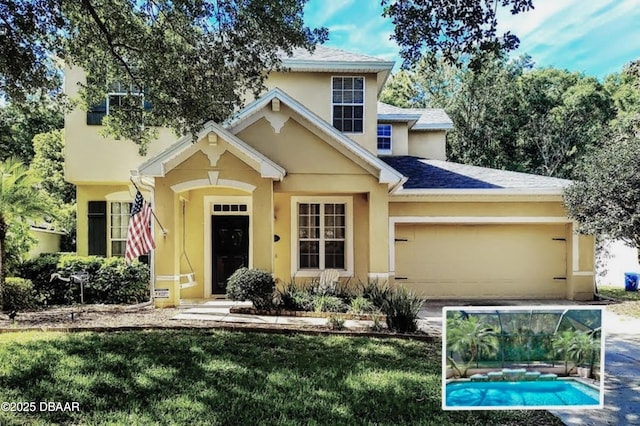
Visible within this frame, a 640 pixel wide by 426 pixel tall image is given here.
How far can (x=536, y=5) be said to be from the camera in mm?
5938

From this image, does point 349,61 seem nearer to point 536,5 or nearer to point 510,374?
point 536,5

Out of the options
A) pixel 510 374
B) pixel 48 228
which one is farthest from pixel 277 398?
pixel 48 228

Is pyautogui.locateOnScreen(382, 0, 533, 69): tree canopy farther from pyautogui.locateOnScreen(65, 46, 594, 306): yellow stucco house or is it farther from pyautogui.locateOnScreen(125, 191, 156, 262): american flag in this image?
pyautogui.locateOnScreen(125, 191, 156, 262): american flag

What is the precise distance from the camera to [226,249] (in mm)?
12117

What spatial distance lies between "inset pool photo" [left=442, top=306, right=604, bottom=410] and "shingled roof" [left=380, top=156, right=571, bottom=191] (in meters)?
9.88

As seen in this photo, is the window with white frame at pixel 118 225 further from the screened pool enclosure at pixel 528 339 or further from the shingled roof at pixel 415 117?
the screened pool enclosure at pixel 528 339

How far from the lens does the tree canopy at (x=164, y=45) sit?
7.96 metres

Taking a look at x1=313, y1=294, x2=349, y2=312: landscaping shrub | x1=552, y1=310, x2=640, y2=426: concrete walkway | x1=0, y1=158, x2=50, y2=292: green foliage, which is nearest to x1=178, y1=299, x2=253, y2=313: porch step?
x1=313, y1=294, x2=349, y2=312: landscaping shrub

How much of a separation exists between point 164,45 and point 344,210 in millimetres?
6306

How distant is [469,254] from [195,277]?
796 centimetres

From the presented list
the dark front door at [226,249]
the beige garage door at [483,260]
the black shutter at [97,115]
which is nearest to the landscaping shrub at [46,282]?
the dark front door at [226,249]

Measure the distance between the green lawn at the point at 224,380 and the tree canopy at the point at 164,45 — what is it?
4.80m

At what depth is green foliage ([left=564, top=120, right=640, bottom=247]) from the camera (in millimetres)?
10633

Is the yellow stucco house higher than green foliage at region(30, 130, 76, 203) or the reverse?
the reverse
